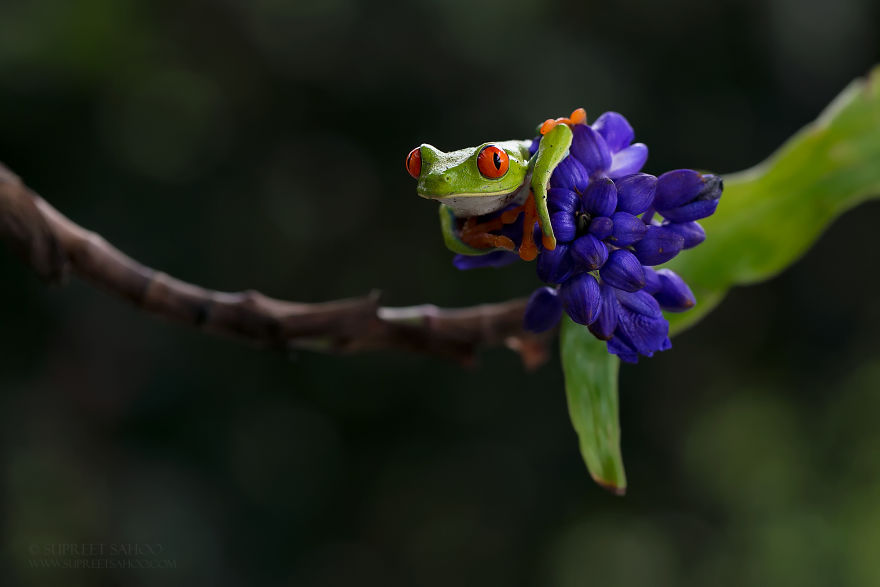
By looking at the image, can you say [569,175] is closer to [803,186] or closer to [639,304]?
[639,304]

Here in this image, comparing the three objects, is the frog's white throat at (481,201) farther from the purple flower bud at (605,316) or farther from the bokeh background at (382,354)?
the bokeh background at (382,354)

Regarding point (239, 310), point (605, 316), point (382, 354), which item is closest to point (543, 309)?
point (605, 316)

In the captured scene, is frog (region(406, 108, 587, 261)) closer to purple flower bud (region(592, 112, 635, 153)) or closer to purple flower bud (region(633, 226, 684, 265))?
purple flower bud (region(592, 112, 635, 153))

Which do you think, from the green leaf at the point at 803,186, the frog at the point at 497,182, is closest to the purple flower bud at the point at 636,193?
the frog at the point at 497,182

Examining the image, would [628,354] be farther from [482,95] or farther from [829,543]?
[829,543]

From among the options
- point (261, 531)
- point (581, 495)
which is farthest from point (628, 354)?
point (581, 495)

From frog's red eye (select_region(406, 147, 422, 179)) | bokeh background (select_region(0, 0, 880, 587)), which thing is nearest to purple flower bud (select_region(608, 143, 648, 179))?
frog's red eye (select_region(406, 147, 422, 179))

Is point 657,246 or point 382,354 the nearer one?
point 657,246

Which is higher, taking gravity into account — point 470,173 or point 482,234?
point 470,173
